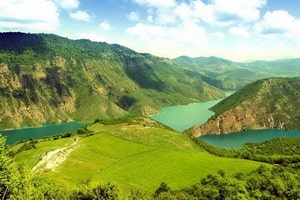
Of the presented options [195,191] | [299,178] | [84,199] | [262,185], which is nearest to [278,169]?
[299,178]

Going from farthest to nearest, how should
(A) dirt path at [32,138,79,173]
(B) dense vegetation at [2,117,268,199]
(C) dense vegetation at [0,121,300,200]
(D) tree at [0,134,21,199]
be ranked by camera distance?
1. (A) dirt path at [32,138,79,173]
2. (B) dense vegetation at [2,117,268,199]
3. (C) dense vegetation at [0,121,300,200]
4. (D) tree at [0,134,21,199]

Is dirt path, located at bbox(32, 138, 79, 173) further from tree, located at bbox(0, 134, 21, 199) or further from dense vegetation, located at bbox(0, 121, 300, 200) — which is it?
tree, located at bbox(0, 134, 21, 199)

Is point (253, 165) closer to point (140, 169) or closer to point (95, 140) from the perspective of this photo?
point (140, 169)

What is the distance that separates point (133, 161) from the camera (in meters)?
132

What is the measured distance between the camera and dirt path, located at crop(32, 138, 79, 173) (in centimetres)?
11319

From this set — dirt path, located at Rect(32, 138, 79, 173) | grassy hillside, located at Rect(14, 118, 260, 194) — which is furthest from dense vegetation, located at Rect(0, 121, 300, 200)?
dirt path, located at Rect(32, 138, 79, 173)

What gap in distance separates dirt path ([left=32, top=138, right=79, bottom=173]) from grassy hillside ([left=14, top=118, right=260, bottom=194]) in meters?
1.58

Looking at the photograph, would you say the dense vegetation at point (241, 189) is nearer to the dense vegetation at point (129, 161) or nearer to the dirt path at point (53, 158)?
the dense vegetation at point (129, 161)

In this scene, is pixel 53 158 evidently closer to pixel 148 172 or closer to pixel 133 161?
pixel 133 161

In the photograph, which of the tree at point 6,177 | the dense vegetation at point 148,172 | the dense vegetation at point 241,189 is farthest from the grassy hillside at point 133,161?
the tree at point 6,177

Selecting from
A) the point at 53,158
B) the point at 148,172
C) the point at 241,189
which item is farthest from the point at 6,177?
the point at 53,158

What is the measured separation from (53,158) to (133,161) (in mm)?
26819

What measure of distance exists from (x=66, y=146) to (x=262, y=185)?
7956cm

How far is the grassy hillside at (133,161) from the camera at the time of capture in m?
110
